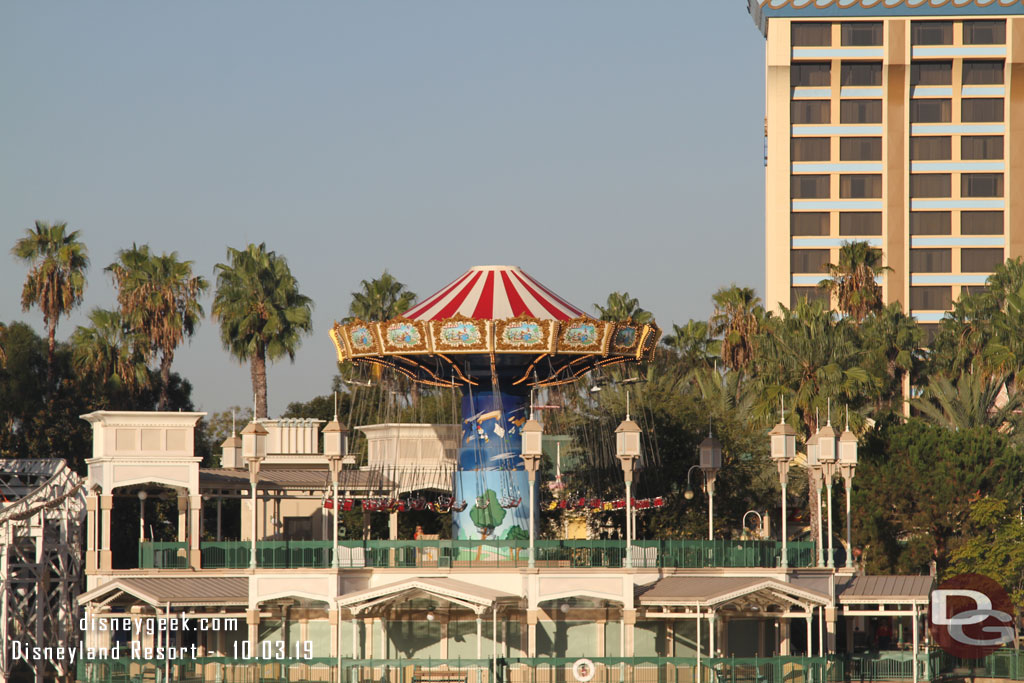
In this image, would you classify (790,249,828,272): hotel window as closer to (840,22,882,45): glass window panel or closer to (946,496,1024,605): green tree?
(840,22,882,45): glass window panel

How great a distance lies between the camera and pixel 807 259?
4828 inches

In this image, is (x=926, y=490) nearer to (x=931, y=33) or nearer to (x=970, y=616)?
(x=970, y=616)

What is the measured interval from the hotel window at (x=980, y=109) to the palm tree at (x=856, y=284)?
117 feet

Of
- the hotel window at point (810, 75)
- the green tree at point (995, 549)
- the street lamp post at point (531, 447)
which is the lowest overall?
the green tree at point (995, 549)

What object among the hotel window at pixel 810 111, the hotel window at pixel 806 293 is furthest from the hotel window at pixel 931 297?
the hotel window at pixel 810 111

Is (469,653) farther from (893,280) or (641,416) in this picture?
(893,280)

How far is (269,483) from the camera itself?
2362 inches

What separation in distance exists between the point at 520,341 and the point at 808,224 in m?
78.0

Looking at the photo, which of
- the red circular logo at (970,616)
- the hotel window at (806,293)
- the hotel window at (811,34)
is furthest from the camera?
the hotel window at (811,34)

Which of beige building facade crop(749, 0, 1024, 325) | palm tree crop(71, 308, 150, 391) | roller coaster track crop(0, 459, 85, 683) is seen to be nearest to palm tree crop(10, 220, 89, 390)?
palm tree crop(71, 308, 150, 391)

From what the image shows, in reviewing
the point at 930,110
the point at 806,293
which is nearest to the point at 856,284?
the point at 806,293

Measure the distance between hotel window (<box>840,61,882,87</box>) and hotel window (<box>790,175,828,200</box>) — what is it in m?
7.08

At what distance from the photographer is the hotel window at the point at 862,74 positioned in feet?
402

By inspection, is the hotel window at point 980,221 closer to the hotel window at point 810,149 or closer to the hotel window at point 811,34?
the hotel window at point 810,149
